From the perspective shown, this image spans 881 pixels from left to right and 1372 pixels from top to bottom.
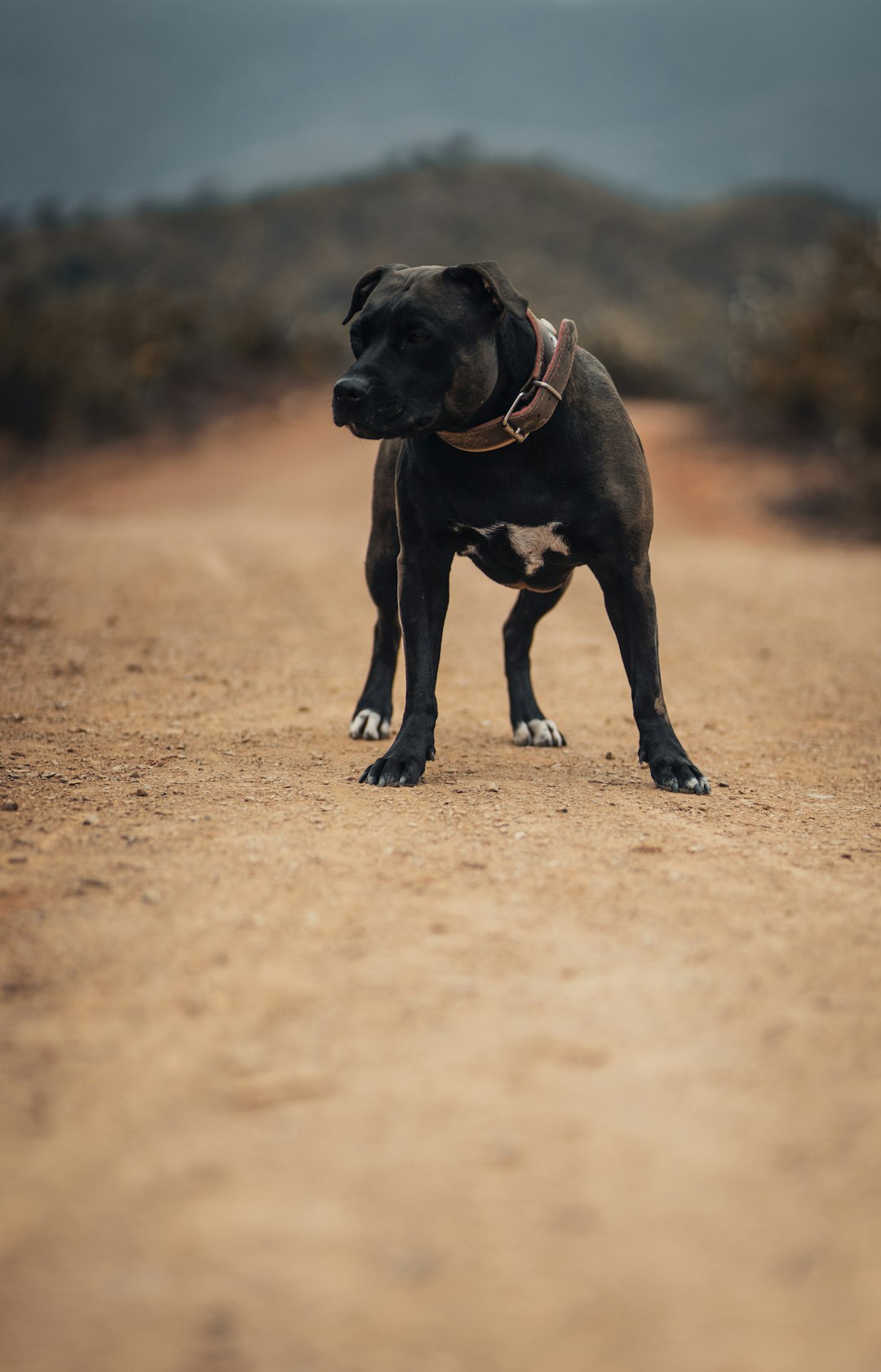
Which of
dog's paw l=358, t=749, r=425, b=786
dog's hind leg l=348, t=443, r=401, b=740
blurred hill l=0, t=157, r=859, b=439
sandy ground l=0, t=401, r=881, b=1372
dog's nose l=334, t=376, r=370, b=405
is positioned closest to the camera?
sandy ground l=0, t=401, r=881, b=1372

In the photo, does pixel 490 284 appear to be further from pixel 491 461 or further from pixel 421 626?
pixel 421 626

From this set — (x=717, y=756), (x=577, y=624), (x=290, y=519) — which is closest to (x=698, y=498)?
(x=290, y=519)

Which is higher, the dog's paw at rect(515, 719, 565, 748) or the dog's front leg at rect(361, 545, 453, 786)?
the dog's front leg at rect(361, 545, 453, 786)

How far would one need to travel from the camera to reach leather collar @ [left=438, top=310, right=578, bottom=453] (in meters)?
3.59

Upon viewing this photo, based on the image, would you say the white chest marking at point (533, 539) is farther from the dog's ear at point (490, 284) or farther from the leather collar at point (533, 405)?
the dog's ear at point (490, 284)

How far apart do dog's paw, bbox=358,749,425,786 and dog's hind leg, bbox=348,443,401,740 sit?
0.93 meters

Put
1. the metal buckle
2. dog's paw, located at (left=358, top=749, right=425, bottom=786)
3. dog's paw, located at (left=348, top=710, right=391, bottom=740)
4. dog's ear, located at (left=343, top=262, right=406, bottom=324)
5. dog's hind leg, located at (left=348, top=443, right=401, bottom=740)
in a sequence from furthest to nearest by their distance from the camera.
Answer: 1. dog's paw, located at (left=348, top=710, right=391, bottom=740)
2. dog's hind leg, located at (left=348, top=443, right=401, bottom=740)
3. dog's ear, located at (left=343, top=262, right=406, bottom=324)
4. dog's paw, located at (left=358, top=749, right=425, bottom=786)
5. the metal buckle

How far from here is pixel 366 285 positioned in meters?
3.90

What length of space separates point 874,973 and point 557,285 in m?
46.1

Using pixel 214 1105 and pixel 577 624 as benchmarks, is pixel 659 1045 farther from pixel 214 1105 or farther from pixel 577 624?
pixel 577 624

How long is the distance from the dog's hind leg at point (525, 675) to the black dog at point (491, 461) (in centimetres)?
74

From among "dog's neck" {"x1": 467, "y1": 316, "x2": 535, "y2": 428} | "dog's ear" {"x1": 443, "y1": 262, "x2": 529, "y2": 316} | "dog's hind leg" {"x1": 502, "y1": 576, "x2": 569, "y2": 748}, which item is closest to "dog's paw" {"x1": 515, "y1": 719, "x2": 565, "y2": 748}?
"dog's hind leg" {"x1": 502, "y1": 576, "x2": 569, "y2": 748}

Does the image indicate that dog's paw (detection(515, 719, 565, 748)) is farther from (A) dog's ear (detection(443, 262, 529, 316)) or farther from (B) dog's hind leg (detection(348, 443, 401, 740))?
(A) dog's ear (detection(443, 262, 529, 316))

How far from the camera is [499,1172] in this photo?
1.70 m
